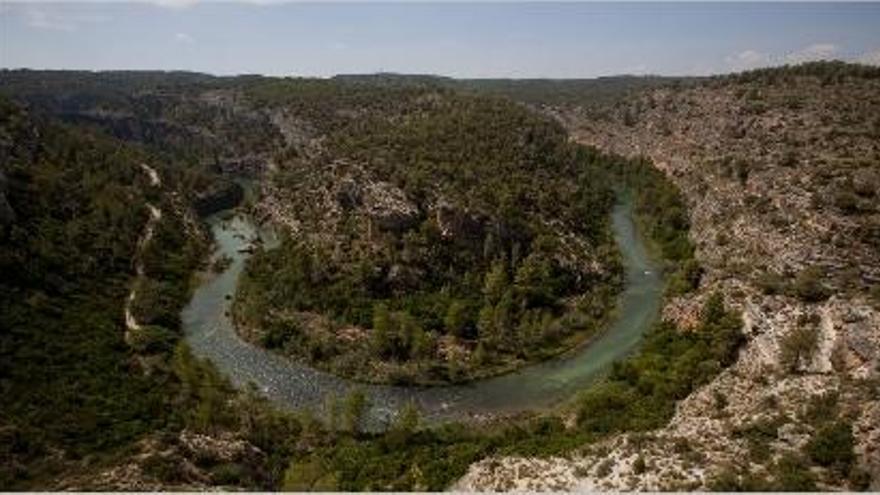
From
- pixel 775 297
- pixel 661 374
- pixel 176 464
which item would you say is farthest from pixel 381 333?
pixel 775 297

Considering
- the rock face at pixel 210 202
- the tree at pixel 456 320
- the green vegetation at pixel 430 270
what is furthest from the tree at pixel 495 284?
the rock face at pixel 210 202

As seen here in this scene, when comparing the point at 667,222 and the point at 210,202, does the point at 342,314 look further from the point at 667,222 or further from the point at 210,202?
the point at 210,202

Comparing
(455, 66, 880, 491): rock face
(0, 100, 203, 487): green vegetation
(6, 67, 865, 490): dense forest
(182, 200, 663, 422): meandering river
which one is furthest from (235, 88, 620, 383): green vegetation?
(455, 66, 880, 491): rock face

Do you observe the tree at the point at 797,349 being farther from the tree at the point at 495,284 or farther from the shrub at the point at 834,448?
the tree at the point at 495,284

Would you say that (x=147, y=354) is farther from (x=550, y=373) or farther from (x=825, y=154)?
(x=825, y=154)

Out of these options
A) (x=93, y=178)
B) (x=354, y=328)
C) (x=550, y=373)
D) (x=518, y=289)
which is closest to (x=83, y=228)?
(x=93, y=178)

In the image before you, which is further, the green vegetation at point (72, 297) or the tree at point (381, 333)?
the tree at point (381, 333)

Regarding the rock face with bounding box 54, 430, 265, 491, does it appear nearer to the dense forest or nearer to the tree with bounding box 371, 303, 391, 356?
the dense forest
